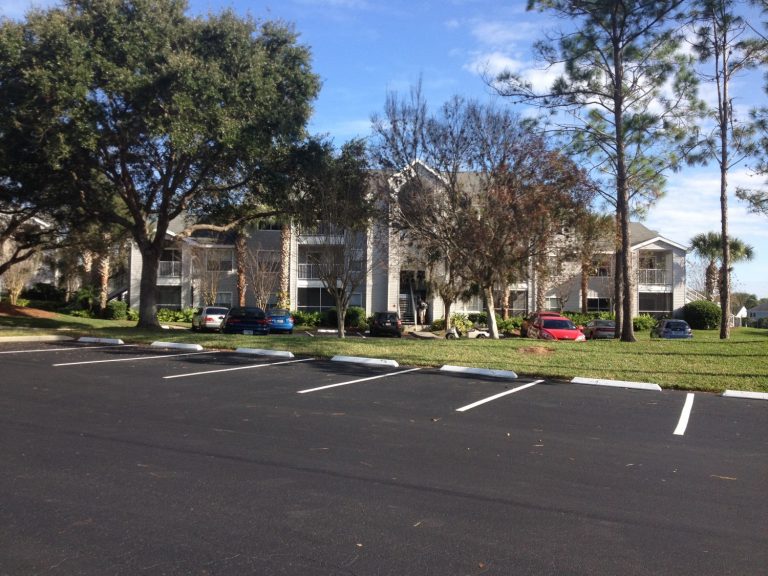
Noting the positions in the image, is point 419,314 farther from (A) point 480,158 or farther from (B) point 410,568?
(B) point 410,568

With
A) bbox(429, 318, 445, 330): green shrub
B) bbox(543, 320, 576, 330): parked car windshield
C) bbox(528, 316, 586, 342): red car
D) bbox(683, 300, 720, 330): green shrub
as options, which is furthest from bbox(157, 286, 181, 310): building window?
bbox(683, 300, 720, 330): green shrub

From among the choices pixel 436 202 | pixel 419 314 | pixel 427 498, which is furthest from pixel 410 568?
pixel 419 314

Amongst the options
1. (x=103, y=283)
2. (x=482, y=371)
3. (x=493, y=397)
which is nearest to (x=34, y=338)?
(x=482, y=371)

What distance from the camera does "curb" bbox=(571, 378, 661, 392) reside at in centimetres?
1258

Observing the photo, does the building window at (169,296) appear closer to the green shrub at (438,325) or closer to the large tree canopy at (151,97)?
the green shrub at (438,325)

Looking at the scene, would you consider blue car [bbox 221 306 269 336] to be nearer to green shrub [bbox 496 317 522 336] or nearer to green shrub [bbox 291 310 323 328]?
green shrub [bbox 291 310 323 328]

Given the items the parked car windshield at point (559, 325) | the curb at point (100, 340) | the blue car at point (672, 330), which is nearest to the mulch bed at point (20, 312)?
the curb at point (100, 340)

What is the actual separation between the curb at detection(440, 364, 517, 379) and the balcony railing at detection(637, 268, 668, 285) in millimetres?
34650

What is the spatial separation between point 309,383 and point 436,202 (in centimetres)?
1078

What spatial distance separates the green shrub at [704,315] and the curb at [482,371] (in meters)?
33.3

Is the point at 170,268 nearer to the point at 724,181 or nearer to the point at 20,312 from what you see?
the point at 20,312

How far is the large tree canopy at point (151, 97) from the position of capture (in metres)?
18.4

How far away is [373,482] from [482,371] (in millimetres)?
8455

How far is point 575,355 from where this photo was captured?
16406 millimetres
